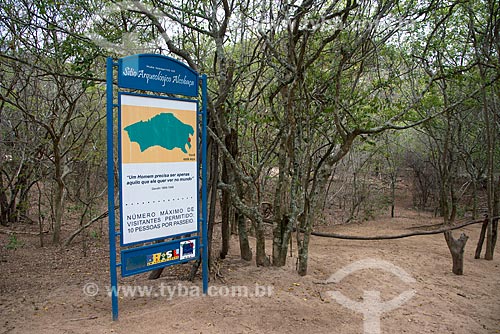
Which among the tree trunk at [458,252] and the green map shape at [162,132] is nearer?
the green map shape at [162,132]

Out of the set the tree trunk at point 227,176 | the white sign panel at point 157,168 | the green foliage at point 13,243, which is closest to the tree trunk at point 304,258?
the tree trunk at point 227,176

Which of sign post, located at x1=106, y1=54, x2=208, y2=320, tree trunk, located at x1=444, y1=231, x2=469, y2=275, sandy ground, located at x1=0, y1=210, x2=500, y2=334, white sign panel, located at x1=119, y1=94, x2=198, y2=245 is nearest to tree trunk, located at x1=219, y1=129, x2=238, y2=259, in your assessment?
sandy ground, located at x1=0, y1=210, x2=500, y2=334

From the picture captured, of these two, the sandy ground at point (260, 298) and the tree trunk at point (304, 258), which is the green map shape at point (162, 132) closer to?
the sandy ground at point (260, 298)

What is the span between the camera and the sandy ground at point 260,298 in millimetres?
3807

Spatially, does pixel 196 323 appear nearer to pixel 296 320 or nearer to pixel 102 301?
pixel 296 320

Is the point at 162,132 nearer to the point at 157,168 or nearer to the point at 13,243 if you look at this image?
the point at 157,168

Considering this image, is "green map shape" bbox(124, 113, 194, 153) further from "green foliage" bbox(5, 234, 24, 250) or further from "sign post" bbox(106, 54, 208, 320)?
"green foliage" bbox(5, 234, 24, 250)

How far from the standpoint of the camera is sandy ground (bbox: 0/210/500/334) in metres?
3.81

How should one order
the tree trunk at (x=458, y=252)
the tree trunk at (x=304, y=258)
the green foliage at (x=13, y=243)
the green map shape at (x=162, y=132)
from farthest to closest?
the green foliage at (x=13, y=243), the tree trunk at (x=458, y=252), the tree trunk at (x=304, y=258), the green map shape at (x=162, y=132)

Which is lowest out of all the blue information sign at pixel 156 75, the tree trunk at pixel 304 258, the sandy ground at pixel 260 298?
the sandy ground at pixel 260 298

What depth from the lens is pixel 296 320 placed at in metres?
3.98

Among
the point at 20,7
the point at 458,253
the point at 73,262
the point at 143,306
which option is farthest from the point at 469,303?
the point at 20,7

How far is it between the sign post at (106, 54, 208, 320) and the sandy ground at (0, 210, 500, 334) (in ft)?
1.41

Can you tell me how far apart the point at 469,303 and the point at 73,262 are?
6.19 metres
